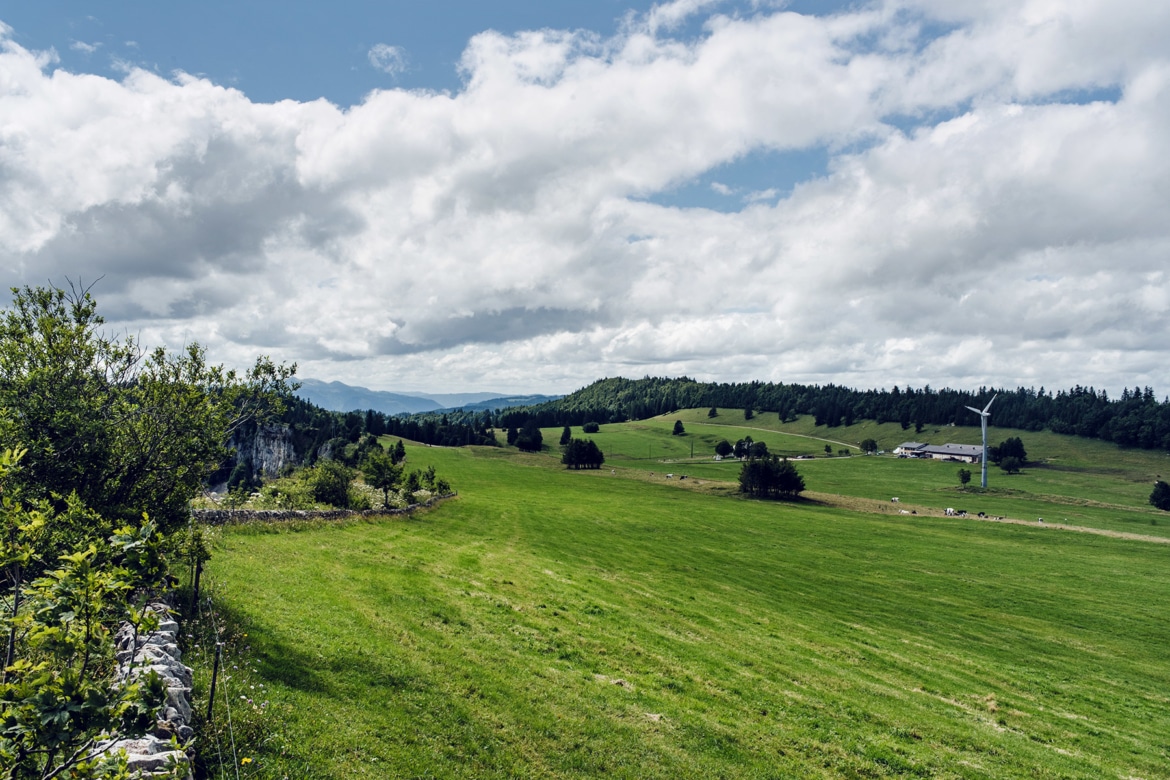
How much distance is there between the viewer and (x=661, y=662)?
87.0 ft

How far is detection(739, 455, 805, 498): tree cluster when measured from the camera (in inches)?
5733

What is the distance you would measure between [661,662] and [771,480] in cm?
12722

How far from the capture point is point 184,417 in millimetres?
19625

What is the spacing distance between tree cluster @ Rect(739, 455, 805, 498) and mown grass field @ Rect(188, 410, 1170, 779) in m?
73.6

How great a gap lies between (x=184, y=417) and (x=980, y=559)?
9400cm

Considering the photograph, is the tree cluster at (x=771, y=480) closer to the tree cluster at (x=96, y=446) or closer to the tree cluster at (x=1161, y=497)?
the tree cluster at (x=1161, y=497)

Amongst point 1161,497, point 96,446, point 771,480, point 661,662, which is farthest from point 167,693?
point 1161,497

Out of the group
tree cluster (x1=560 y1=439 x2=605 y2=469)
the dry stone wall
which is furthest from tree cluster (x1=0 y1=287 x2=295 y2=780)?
tree cluster (x1=560 y1=439 x2=605 y2=469)

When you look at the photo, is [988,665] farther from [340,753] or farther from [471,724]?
[340,753]

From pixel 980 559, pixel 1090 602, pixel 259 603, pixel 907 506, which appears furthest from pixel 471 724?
pixel 907 506

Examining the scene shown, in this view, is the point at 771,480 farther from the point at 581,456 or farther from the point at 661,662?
the point at 661,662

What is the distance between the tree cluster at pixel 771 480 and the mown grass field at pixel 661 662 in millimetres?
73588

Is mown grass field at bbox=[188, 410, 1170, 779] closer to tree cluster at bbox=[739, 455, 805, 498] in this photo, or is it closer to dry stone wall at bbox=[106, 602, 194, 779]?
dry stone wall at bbox=[106, 602, 194, 779]

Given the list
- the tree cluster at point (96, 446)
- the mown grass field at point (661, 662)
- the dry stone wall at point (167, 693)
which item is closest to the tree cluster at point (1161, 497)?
the mown grass field at point (661, 662)
